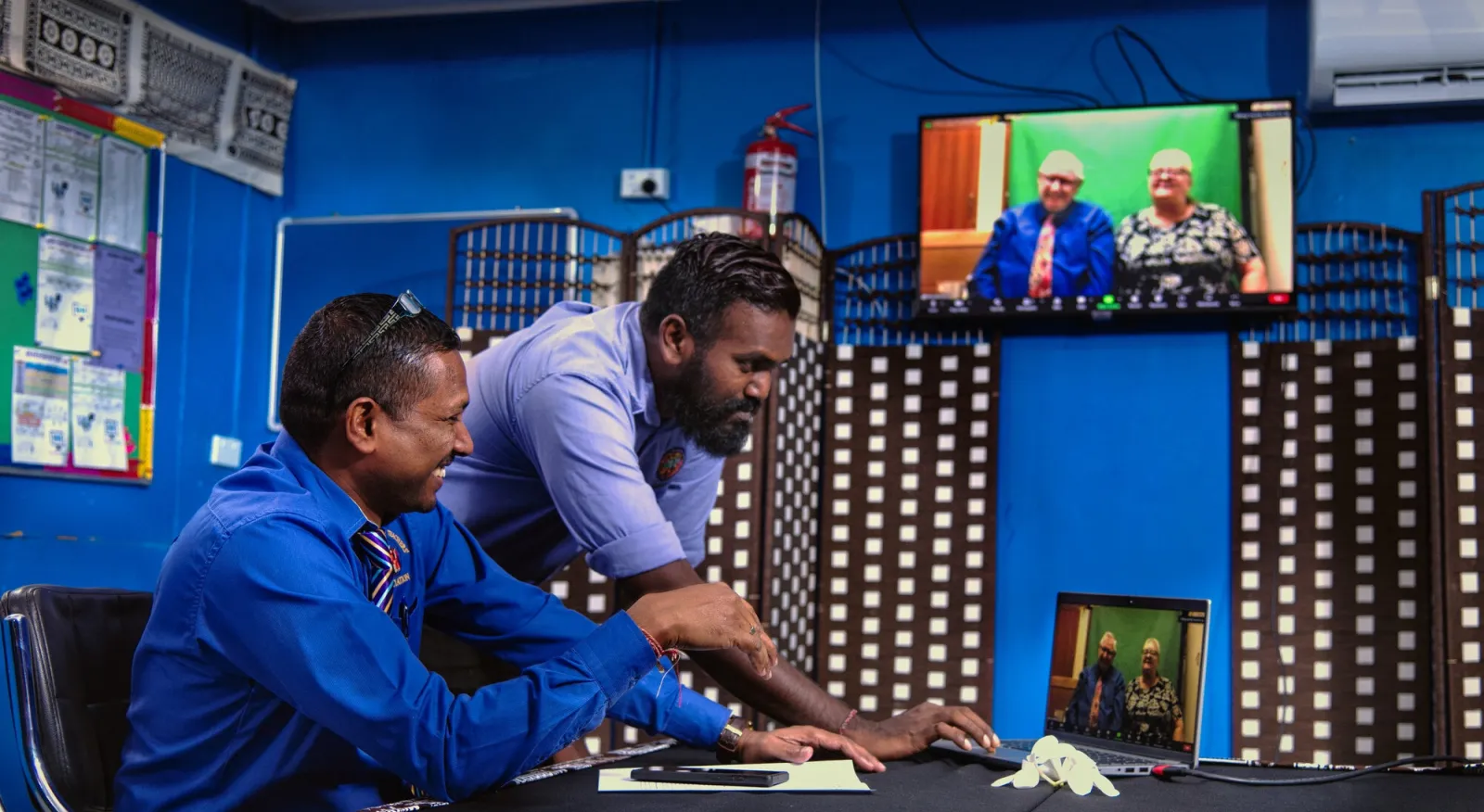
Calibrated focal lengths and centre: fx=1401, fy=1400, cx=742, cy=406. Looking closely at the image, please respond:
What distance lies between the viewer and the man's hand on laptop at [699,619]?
1.59m

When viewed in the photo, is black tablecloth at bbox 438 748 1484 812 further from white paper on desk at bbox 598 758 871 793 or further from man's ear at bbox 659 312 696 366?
man's ear at bbox 659 312 696 366

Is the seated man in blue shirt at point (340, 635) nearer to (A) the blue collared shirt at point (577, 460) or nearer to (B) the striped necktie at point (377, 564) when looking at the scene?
(B) the striped necktie at point (377, 564)

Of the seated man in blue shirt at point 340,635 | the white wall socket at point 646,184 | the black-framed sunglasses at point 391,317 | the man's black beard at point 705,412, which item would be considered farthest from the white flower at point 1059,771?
the white wall socket at point 646,184

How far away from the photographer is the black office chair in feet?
5.35

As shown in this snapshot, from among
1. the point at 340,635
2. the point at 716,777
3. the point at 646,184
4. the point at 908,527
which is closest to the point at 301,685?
the point at 340,635

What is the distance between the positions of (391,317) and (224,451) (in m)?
3.99

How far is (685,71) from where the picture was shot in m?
5.36

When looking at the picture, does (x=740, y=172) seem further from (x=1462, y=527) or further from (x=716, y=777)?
(x=716, y=777)

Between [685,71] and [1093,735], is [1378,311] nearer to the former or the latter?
[685,71]

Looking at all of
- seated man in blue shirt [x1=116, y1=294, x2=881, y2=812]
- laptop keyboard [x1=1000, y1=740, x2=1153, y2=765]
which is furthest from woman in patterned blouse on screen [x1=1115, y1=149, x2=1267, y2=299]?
seated man in blue shirt [x1=116, y1=294, x2=881, y2=812]

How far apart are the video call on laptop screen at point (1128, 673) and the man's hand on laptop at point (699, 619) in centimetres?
73

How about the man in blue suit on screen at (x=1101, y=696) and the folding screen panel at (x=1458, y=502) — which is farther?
the folding screen panel at (x=1458, y=502)

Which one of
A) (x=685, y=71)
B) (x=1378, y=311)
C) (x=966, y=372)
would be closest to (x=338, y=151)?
(x=685, y=71)

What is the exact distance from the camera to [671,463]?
8.20 ft
